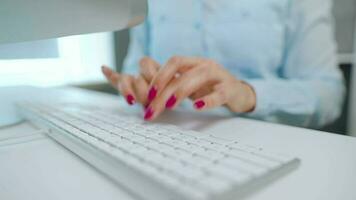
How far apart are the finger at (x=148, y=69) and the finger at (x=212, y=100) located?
13 centimetres

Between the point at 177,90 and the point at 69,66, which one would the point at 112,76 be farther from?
the point at 69,66

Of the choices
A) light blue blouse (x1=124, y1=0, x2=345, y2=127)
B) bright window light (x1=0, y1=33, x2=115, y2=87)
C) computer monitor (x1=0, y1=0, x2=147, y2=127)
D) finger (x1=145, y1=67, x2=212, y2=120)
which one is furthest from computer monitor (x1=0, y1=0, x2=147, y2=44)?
A: bright window light (x1=0, y1=33, x2=115, y2=87)

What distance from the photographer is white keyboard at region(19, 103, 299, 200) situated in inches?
6.1

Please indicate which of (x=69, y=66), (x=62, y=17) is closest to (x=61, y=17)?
(x=62, y=17)

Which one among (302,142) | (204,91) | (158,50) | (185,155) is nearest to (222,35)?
(158,50)

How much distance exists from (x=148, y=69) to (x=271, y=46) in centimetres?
49

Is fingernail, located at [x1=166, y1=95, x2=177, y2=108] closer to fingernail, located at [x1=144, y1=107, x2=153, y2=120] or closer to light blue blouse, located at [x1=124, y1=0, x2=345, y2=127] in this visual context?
fingernail, located at [x1=144, y1=107, x2=153, y2=120]

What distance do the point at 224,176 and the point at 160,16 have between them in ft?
2.95

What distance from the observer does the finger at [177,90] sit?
372 mm

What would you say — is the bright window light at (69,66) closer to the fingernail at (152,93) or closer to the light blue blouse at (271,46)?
the light blue blouse at (271,46)

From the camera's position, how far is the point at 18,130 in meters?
0.39

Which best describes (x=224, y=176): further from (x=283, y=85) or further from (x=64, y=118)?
(x=283, y=85)

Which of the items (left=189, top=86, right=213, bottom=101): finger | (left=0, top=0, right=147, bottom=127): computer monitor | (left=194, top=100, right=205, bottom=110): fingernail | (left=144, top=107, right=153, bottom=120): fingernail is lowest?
(left=144, top=107, right=153, bottom=120): fingernail

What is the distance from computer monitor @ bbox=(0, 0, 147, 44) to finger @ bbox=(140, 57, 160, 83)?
0.12 meters
